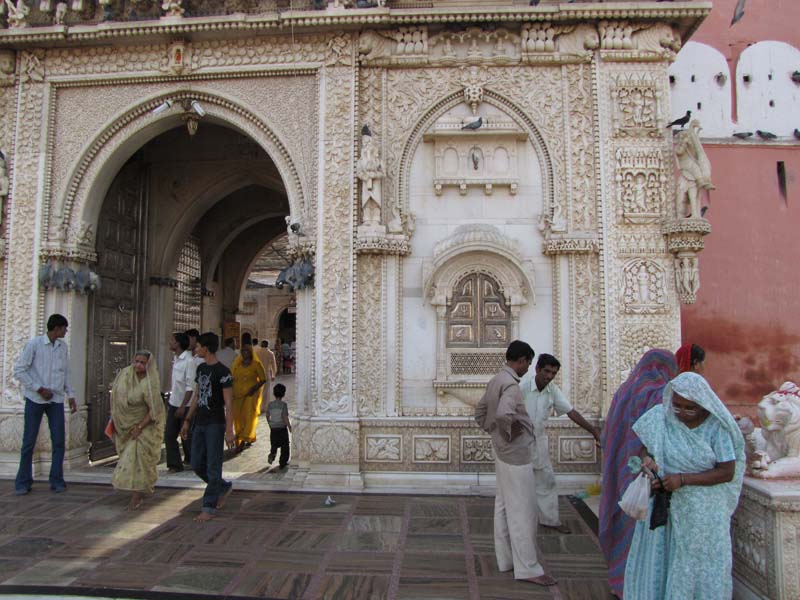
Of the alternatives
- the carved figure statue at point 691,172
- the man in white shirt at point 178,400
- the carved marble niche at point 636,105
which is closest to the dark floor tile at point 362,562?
the man in white shirt at point 178,400

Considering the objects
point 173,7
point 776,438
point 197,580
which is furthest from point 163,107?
point 776,438

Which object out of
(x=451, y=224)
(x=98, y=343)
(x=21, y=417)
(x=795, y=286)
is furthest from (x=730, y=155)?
(x=21, y=417)

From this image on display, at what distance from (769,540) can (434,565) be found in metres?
2.23

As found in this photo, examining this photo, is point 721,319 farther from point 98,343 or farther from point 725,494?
point 98,343

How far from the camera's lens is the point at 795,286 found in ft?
26.3

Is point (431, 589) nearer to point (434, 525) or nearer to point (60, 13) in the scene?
point (434, 525)

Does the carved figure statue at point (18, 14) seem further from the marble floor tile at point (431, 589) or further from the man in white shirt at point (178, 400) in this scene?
the marble floor tile at point (431, 589)

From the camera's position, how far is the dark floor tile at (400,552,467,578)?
432cm

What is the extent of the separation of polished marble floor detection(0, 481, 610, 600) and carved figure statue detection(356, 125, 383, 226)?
3142 millimetres

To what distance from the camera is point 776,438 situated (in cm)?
388

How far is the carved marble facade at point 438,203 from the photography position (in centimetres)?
679

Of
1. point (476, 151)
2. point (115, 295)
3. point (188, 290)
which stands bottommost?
point (115, 295)

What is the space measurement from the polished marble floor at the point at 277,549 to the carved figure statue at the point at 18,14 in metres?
5.63

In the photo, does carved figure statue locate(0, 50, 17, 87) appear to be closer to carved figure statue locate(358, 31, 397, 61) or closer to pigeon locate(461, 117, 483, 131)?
carved figure statue locate(358, 31, 397, 61)
